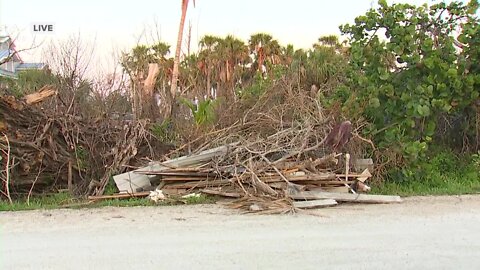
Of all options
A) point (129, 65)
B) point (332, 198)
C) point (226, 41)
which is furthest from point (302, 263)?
point (226, 41)

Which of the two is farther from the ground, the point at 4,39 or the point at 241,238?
the point at 4,39

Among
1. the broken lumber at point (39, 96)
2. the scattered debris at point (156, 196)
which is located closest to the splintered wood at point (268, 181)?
the scattered debris at point (156, 196)

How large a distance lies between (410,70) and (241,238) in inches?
253

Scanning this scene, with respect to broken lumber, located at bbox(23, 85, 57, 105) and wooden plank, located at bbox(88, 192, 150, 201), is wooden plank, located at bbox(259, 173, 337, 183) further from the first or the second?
broken lumber, located at bbox(23, 85, 57, 105)

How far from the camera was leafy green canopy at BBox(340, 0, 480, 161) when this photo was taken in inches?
397

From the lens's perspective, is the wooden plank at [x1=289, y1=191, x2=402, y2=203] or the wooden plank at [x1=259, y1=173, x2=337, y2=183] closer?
the wooden plank at [x1=289, y1=191, x2=402, y2=203]

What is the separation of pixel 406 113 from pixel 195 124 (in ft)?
16.3

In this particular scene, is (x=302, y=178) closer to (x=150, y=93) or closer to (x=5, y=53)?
(x=150, y=93)

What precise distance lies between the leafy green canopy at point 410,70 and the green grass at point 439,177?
0.57m

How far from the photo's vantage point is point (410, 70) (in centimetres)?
1046

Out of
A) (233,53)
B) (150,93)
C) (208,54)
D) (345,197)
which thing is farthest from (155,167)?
(233,53)

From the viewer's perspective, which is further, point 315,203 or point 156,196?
point 156,196

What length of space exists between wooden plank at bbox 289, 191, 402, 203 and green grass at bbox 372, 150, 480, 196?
0.94 m

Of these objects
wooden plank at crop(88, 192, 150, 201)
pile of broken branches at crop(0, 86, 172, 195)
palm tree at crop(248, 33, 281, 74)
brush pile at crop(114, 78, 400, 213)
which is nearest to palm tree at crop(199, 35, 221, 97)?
palm tree at crop(248, 33, 281, 74)
